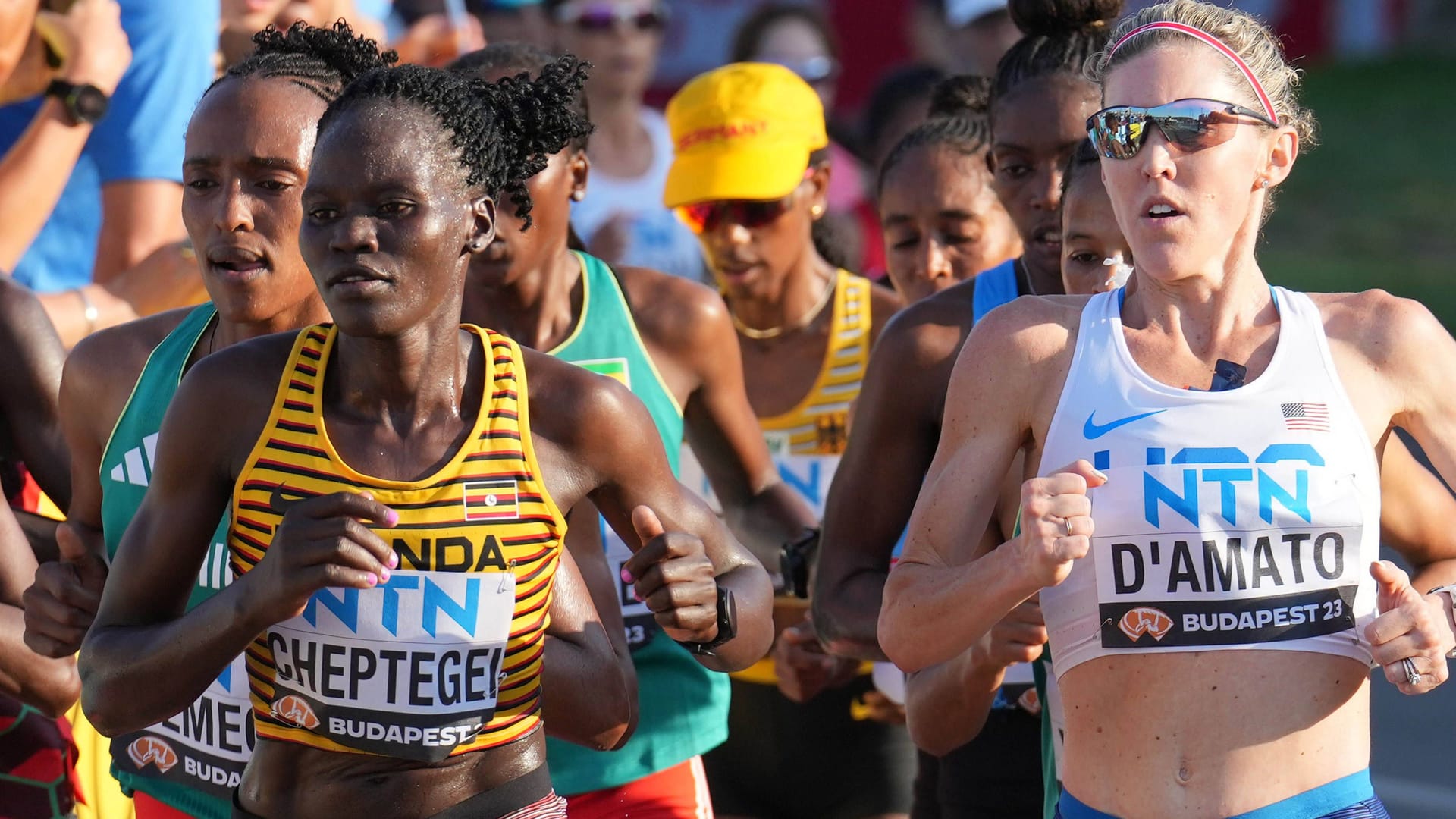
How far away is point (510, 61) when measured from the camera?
464cm

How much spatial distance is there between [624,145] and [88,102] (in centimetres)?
291

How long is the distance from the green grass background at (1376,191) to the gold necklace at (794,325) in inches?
477

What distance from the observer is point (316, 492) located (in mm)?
2779

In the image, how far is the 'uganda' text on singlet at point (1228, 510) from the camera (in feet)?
9.30

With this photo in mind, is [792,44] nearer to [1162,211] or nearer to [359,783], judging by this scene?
[1162,211]

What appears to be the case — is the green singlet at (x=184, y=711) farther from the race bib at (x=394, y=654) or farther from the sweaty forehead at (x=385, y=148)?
the sweaty forehead at (x=385, y=148)

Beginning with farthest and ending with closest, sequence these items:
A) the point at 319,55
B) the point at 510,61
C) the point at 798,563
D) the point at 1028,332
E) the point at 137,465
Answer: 1. the point at 510,61
2. the point at 798,563
3. the point at 319,55
4. the point at 137,465
5. the point at 1028,332

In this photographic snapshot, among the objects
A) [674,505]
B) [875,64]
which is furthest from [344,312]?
[875,64]

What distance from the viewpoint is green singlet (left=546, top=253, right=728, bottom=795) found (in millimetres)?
4129

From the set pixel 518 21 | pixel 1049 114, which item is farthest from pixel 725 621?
pixel 518 21

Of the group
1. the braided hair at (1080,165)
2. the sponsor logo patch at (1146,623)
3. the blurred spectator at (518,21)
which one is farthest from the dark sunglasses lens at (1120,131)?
the blurred spectator at (518,21)

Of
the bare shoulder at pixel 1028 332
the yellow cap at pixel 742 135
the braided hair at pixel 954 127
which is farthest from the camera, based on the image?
the yellow cap at pixel 742 135

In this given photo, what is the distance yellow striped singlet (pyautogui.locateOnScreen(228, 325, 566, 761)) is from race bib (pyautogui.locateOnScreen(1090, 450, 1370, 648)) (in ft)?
3.00

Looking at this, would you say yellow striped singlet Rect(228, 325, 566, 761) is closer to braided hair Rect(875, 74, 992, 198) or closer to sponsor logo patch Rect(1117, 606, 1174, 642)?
sponsor logo patch Rect(1117, 606, 1174, 642)
